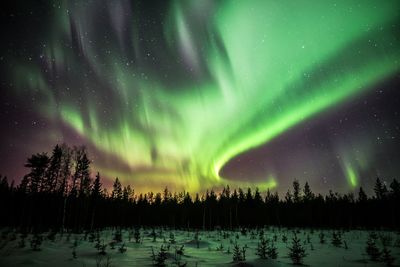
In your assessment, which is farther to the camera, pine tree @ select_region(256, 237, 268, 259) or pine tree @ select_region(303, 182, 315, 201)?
pine tree @ select_region(303, 182, 315, 201)

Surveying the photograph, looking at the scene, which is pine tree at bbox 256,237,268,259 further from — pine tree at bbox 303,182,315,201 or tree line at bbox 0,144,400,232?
pine tree at bbox 303,182,315,201

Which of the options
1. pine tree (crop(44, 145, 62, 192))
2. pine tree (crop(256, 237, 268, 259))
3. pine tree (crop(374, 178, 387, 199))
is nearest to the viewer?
pine tree (crop(256, 237, 268, 259))

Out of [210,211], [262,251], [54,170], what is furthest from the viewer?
[210,211]

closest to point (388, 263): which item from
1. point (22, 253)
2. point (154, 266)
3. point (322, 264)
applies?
point (322, 264)

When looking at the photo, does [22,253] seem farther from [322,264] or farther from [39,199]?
[39,199]

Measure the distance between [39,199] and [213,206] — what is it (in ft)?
178

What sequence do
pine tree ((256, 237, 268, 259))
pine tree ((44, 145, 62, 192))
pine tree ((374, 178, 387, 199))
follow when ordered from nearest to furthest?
pine tree ((256, 237, 268, 259))
pine tree ((44, 145, 62, 192))
pine tree ((374, 178, 387, 199))

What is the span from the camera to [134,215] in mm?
78688

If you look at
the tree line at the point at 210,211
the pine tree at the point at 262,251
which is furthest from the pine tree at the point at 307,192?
the pine tree at the point at 262,251

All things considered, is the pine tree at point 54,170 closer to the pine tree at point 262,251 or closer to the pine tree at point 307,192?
the pine tree at point 262,251

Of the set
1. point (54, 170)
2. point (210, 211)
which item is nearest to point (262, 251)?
point (54, 170)

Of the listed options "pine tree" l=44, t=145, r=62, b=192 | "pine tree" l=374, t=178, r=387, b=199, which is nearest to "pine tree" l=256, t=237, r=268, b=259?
"pine tree" l=44, t=145, r=62, b=192

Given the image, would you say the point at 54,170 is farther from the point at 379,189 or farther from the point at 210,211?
the point at 379,189

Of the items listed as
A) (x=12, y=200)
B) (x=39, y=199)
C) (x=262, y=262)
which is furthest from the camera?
(x=12, y=200)
